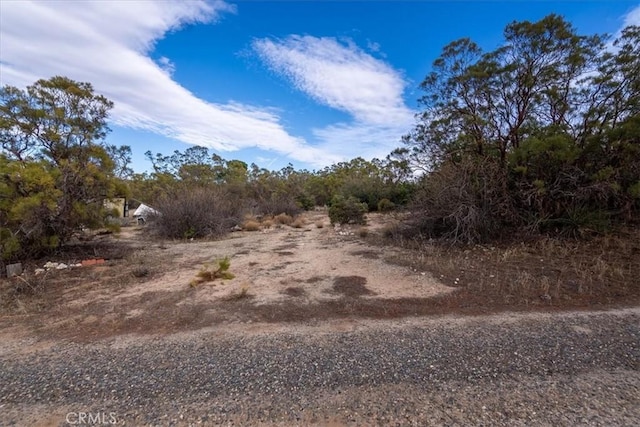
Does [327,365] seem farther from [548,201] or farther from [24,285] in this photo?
[548,201]

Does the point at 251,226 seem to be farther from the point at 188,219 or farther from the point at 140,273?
the point at 140,273

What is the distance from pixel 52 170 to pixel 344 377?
27.5 ft

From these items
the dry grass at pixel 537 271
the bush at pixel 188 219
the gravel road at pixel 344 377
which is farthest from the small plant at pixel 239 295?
the bush at pixel 188 219

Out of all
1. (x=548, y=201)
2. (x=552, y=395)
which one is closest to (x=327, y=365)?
(x=552, y=395)

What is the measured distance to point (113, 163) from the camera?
8.20m

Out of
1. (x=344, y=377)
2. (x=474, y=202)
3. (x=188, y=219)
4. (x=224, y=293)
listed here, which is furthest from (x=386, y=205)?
(x=344, y=377)

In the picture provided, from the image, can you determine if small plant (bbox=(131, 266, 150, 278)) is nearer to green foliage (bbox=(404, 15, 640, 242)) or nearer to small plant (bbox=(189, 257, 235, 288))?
small plant (bbox=(189, 257, 235, 288))

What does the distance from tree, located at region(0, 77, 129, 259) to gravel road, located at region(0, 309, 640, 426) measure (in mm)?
5020

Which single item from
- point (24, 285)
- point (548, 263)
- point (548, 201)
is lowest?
point (24, 285)

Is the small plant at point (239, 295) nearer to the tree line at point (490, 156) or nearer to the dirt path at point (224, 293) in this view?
the dirt path at point (224, 293)

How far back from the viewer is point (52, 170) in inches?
279

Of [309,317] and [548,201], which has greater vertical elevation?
[548,201]

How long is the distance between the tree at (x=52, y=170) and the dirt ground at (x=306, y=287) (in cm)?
85

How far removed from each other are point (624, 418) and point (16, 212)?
9834mm
